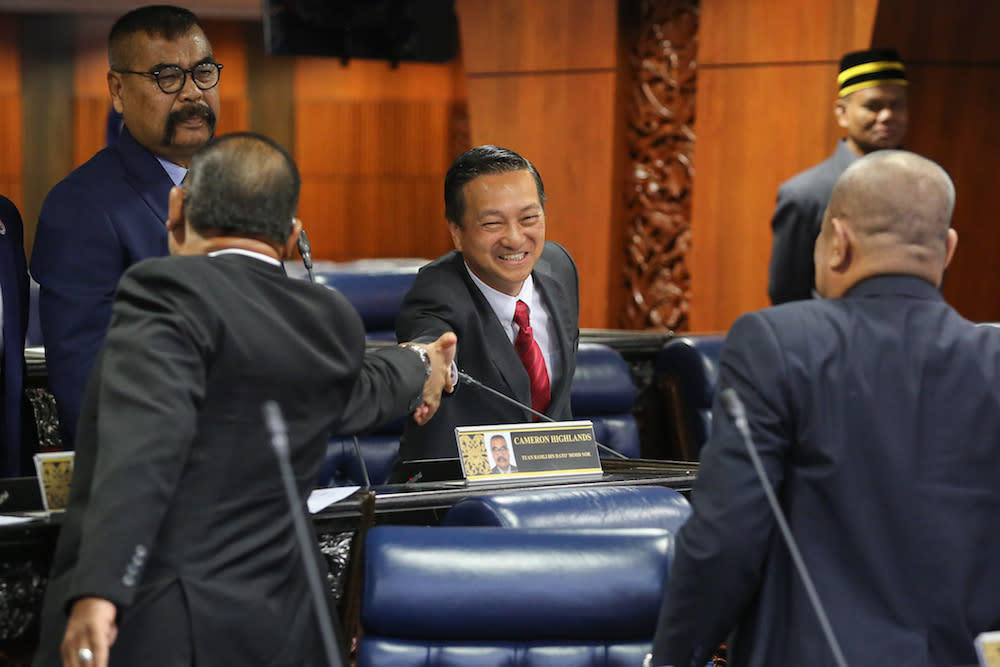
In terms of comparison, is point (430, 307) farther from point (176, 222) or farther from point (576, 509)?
point (176, 222)

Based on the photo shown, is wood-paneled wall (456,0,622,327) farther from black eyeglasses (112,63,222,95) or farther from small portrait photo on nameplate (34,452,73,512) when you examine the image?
small portrait photo on nameplate (34,452,73,512)

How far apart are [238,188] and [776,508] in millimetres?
740

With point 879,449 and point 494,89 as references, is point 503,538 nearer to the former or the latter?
point 879,449

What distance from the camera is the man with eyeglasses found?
1.99 m

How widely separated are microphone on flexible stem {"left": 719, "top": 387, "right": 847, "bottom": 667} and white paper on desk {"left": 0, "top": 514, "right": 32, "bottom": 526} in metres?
0.94

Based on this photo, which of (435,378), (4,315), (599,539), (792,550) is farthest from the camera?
(4,315)

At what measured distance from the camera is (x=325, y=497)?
174 cm

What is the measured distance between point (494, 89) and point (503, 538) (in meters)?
4.14

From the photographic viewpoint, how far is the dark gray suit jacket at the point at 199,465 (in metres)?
1.25

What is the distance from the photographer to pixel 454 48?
5871 millimetres


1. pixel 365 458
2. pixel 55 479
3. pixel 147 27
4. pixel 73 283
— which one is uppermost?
pixel 147 27

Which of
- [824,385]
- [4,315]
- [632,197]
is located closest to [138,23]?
[4,315]

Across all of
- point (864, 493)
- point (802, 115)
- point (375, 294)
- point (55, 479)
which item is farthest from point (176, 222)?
point (802, 115)

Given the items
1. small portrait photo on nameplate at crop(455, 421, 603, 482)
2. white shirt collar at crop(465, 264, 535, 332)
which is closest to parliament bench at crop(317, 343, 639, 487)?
white shirt collar at crop(465, 264, 535, 332)
